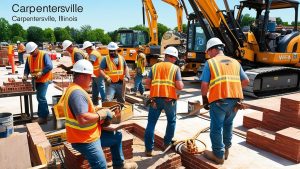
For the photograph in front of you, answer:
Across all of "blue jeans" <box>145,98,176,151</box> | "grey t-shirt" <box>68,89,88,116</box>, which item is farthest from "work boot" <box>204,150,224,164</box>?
"grey t-shirt" <box>68,89,88,116</box>

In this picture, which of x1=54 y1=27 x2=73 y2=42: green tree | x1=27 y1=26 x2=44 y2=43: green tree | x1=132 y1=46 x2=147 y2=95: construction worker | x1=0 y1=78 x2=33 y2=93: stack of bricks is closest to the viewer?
A: x1=0 y1=78 x2=33 y2=93: stack of bricks

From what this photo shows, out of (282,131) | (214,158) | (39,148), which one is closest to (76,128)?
(39,148)

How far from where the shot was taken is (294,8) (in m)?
10.9

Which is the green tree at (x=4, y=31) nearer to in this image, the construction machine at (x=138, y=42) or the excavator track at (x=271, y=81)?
the construction machine at (x=138, y=42)

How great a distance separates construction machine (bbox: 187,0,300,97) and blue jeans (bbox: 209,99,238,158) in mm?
5856

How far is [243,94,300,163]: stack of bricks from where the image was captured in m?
4.90

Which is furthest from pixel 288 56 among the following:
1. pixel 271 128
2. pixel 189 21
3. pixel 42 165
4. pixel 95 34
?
pixel 95 34

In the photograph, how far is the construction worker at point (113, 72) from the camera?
6.74 m

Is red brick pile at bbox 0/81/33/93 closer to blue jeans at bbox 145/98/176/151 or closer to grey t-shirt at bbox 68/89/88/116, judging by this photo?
blue jeans at bbox 145/98/176/151

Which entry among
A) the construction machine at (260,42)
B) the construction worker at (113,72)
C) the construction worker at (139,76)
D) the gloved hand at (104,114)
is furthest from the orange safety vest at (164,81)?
the construction machine at (260,42)

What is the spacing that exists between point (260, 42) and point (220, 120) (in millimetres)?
7258

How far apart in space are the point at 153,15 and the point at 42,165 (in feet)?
53.5

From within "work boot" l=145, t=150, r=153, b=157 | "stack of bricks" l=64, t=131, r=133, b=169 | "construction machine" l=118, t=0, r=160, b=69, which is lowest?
"work boot" l=145, t=150, r=153, b=157

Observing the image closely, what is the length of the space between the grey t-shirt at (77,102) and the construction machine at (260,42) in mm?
7927
